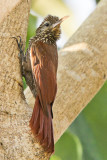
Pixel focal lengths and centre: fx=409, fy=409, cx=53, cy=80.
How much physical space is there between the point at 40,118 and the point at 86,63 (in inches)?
37.5

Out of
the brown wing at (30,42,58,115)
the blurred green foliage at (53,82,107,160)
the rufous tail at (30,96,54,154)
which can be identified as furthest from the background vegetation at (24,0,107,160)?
the rufous tail at (30,96,54,154)

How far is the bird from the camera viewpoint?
98.5 inches

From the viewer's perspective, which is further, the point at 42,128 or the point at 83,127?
the point at 83,127

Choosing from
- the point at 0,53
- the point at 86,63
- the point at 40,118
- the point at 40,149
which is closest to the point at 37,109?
the point at 40,118

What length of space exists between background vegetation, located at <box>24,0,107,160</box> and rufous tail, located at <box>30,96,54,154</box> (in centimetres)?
122

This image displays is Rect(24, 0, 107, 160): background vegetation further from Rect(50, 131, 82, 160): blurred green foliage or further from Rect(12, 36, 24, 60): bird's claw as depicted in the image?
Rect(12, 36, 24, 60): bird's claw

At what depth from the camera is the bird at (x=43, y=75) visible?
2502mm

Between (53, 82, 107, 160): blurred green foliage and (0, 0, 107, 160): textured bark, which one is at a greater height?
(0, 0, 107, 160): textured bark

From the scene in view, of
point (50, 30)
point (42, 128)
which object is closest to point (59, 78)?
point (50, 30)

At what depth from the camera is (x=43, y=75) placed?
282 centimetres

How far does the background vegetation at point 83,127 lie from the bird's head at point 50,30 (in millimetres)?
523

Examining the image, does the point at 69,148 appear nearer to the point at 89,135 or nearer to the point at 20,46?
the point at 89,135

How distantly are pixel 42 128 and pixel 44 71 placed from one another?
48cm

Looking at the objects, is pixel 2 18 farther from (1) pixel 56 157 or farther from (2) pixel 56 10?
(1) pixel 56 157
